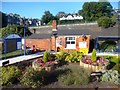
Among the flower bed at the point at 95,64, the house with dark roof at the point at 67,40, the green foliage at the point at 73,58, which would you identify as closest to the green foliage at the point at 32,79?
the flower bed at the point at 95,64

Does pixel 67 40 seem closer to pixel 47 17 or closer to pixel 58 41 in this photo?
pixel 58 41

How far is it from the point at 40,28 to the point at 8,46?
2019cm

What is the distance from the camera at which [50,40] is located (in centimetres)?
3039

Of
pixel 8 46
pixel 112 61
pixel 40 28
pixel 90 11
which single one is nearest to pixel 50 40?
pixel 8 46

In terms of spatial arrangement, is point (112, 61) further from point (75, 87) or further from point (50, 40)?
point (50, 40)

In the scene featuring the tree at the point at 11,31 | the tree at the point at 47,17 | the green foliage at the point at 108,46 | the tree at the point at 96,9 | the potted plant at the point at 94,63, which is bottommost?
the potted plant at the point at 94,63

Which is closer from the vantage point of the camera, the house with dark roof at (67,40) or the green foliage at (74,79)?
the green foliage at (74,79)

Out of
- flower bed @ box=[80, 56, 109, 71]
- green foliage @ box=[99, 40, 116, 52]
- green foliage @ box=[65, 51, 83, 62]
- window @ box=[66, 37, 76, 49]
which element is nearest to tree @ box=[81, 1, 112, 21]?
green foliage @ box=[99, 40, 116, 52]

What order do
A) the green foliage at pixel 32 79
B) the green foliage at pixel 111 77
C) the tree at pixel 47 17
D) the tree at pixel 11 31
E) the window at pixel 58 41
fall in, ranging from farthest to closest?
the tree at pixel 47 17, the tree at pixel 11 31, the window at pixel 58 41, the green foliage at pixel 111 77, the green foliage at pixel 32 79

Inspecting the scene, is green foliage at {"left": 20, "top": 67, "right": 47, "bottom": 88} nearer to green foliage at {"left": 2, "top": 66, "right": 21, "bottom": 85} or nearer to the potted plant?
green foliage at {"left": 2, "top": 66, "right": 21, "bottom": 85}

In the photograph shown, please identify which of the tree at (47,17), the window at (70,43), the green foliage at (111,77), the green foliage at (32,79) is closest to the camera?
the green foliage at (32,79)

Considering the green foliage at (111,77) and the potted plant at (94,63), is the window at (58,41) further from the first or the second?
the green foliage at (111,77)

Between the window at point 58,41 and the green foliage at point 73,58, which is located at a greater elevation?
the window at point 58,41

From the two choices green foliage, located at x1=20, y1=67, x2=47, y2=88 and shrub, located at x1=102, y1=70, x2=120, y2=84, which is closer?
green foliage, located at x1=20, y1=67, x2=47, y2=88
